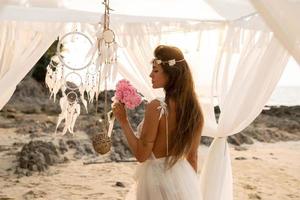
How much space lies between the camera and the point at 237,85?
3.23 m

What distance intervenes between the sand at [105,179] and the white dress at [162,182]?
3372 millimetres

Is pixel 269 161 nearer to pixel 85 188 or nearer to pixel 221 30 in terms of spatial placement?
pixel 85 188

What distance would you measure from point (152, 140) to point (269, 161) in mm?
7005

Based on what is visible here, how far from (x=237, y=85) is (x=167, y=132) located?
4.14 ft

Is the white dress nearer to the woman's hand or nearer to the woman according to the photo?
the woman

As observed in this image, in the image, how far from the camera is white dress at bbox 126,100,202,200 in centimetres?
225

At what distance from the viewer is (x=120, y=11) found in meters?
3.29

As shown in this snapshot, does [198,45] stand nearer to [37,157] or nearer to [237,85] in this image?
[237,85]

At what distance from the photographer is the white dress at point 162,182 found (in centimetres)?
225

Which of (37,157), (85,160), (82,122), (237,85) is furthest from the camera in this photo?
(82,122)

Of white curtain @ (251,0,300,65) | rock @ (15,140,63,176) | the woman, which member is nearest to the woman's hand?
the woman

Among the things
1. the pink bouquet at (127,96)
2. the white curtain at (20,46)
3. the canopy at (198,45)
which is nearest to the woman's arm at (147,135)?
the pink bouquet at (127,96)

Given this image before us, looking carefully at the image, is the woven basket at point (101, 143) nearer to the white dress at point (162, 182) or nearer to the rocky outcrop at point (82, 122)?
the white dress at point (162, 182)

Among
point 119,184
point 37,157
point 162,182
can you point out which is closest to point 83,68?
point 162,182
